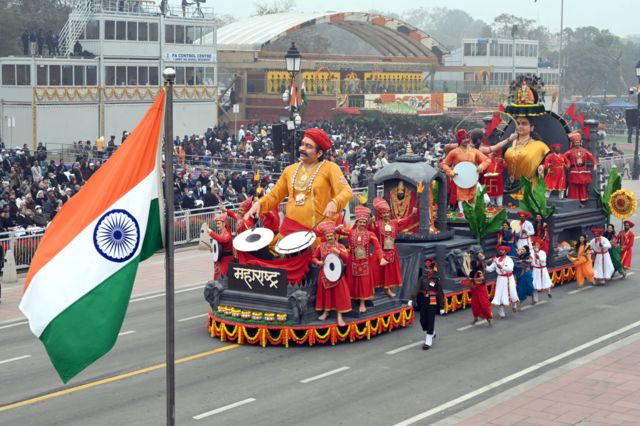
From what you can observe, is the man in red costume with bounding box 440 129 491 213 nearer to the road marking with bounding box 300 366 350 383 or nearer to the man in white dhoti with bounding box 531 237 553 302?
the man in white dhoti with bounding box 531 237 553 302

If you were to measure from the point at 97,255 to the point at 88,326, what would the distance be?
588 millimetres

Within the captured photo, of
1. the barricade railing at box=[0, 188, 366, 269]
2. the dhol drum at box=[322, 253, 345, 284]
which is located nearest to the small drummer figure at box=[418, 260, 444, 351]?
the dhol drum at box=[322, 253, 345, 284]

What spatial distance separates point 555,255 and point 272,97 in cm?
4889

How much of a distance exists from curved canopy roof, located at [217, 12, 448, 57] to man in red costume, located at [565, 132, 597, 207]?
49834 millimetres

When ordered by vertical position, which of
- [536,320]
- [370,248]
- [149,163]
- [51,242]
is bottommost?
[536,320]

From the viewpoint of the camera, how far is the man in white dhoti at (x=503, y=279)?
21.0 m

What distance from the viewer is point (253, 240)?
19.2 metres

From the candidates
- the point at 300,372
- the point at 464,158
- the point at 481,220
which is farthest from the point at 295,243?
the point at 464,158

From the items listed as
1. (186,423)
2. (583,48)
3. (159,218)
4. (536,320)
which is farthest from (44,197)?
(583,48)

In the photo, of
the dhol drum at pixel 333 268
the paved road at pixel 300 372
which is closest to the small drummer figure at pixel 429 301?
the paved road at pixel 300 372

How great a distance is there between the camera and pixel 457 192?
23484mm

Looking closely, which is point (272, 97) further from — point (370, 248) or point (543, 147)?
point (370, 248)

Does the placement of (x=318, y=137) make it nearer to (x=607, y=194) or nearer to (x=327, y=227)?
(x=327, y=227)

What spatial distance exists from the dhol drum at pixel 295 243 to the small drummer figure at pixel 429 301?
6.69 ft
